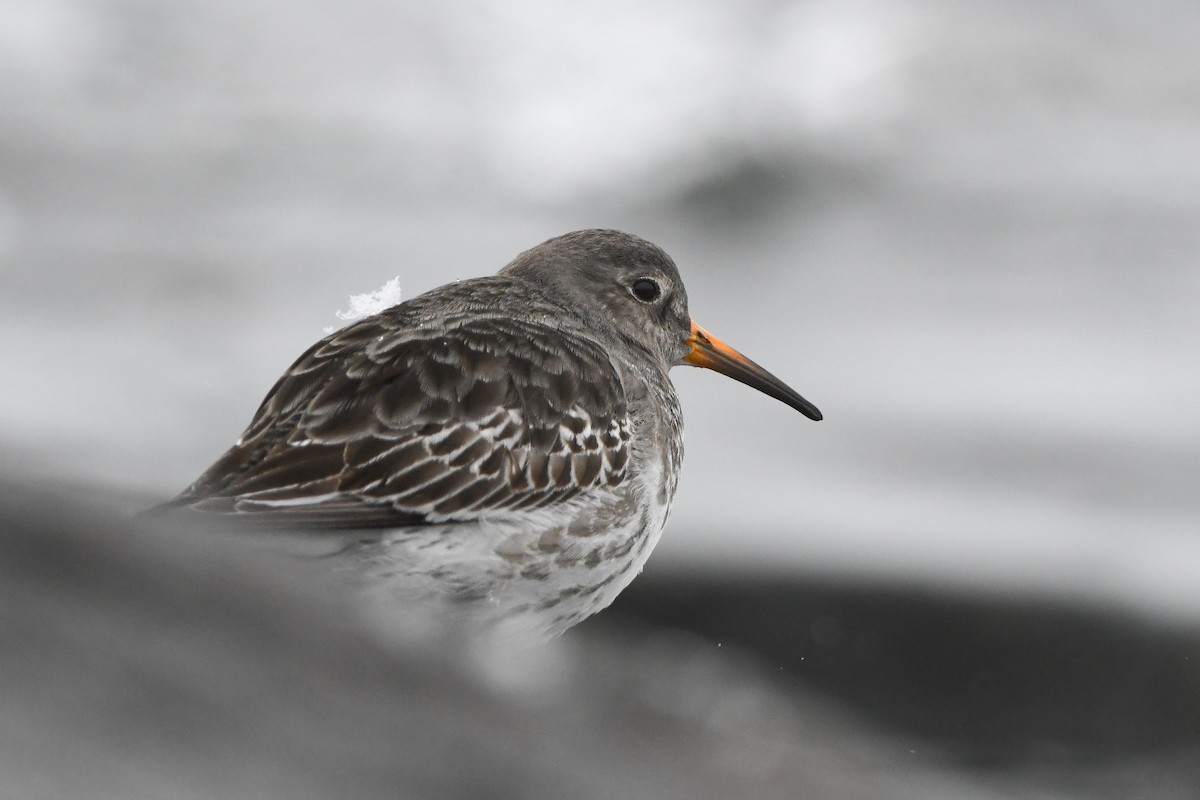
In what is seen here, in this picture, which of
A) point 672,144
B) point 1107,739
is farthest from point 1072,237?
point 1107,739

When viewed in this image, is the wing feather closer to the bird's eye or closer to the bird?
the bird

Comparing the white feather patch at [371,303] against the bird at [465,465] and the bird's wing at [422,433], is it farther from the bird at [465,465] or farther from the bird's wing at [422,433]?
the bird's wing at [422,433]

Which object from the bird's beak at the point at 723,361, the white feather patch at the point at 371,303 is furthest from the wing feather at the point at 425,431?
the bird's beak at the point at 723,361

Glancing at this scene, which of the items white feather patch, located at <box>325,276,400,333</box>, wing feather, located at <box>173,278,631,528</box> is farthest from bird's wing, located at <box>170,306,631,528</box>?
white feather patch, located at <box>325,276,400,333</box>

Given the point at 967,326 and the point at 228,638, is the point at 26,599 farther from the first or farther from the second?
the point at 967,326

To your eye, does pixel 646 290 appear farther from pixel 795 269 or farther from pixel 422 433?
pixel 795 269

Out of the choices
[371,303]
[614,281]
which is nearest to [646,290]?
[614,281]
